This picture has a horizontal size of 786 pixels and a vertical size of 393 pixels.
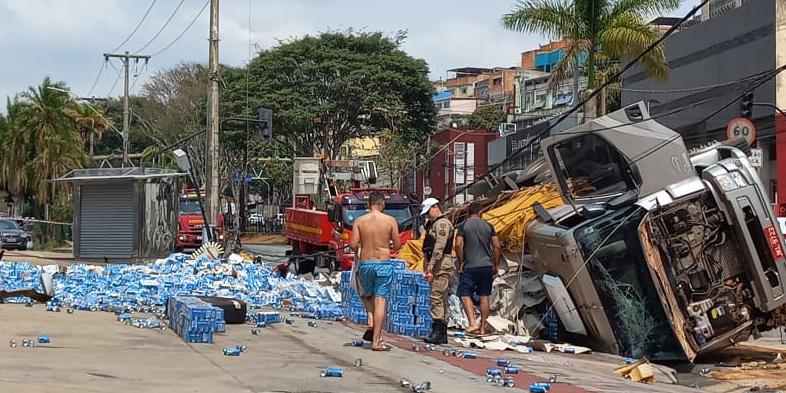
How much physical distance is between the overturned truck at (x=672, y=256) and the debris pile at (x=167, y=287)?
4145mm

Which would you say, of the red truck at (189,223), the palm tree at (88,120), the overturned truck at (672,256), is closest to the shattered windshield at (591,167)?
the overturned truck at (672,256)

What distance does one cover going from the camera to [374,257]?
11.5m

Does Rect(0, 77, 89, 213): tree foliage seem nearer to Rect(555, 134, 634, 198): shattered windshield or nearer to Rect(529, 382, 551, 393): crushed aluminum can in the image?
Rect(555, 134, 634, 198): shattered windshield

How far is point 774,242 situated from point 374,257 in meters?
4.72

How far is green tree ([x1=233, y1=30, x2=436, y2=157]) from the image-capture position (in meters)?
53.9

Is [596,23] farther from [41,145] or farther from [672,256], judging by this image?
[41,145]

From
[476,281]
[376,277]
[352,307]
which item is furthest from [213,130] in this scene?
[376,277]

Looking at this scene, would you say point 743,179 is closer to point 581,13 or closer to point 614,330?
point 614,330

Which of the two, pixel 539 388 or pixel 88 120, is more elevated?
pixel 88 120

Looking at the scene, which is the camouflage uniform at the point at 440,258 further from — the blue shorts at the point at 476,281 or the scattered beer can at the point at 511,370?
the scattered beer can at the point at 511,370

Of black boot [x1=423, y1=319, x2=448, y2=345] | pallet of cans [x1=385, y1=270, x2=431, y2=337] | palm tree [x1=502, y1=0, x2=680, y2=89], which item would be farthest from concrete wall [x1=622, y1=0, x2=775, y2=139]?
black boot [x1=423, y1=319, x2=448, y2=345]

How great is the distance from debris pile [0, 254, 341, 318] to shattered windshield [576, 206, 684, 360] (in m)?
4.21

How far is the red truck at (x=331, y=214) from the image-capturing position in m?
28.2

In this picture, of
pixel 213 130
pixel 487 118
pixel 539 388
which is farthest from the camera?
pixel 487 118
